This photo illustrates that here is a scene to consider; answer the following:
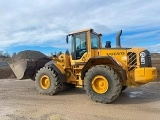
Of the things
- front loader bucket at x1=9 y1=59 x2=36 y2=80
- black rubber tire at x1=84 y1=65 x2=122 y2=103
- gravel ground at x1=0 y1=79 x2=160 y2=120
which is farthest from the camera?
front loader bucket at x1=9 y1=59 x2=36 y2=80

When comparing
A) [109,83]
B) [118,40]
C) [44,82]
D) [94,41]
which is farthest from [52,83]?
[118,40]

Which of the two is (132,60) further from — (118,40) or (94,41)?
(94,41)

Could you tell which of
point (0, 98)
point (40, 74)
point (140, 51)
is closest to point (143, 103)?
point (140, 51)

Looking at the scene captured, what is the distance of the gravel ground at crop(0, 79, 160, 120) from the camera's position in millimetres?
6008

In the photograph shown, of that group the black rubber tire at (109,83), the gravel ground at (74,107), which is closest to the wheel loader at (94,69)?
the black rubber tire at (109,83)

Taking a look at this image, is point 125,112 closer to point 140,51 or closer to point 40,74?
point 140,51

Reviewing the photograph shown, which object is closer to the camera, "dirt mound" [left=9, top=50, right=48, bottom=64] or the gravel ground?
the gravel ground

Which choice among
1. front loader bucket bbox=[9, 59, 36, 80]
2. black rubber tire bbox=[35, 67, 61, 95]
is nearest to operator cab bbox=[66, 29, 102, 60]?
black rubber tire bbox=[35, 67, 61, 95]

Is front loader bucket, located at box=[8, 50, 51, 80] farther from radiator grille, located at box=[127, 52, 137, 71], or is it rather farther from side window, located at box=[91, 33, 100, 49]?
radiator grille, located at box=[127, 52, 137, 71]

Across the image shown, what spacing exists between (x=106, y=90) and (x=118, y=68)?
797 millimetres

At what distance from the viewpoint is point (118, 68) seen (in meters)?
7.41

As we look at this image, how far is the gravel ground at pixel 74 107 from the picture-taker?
6008 mm

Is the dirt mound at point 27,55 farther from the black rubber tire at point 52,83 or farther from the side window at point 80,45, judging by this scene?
the side window at point 80,45

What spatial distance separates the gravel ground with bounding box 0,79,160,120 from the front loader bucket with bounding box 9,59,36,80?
35.7 inches
